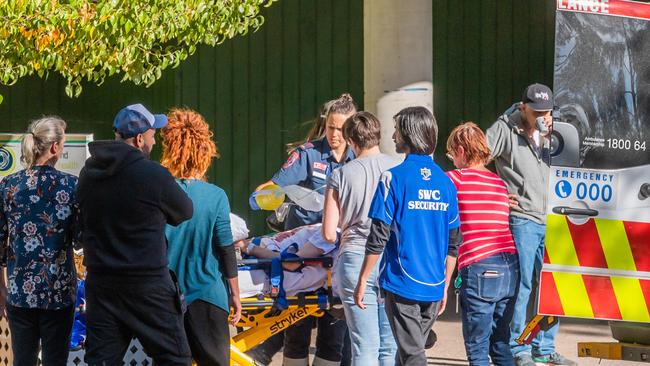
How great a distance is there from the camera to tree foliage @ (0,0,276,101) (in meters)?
8.05

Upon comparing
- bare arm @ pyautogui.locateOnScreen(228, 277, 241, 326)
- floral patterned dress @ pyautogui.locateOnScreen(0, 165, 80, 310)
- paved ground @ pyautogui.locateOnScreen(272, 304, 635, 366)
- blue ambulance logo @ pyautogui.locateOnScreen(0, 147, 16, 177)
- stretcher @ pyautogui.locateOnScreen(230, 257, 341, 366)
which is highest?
blue ambulance logo @ pyautogui.locateOnScreen(0, 147, 16, 177)

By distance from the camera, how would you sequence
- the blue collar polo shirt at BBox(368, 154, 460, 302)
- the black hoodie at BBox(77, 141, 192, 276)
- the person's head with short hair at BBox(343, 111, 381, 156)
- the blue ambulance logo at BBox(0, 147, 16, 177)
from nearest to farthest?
the black hoodie at BBox(77, 141, 192, 276), the blue collar polo shirt at BBox(368, 154, 460, 302), the person's head with short hair at BBox(343, 111, 381, 156), the blue ambulance logo at BBox(0, 147, 16, 177)

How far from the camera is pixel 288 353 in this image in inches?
311

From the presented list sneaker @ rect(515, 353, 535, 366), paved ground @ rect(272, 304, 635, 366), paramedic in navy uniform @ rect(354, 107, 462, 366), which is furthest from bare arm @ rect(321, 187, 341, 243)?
paved ground @ rect(272, 304, 635, 366)

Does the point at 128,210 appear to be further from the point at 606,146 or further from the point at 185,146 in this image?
the point at 606,146

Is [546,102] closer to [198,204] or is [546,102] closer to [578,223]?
[578,223]

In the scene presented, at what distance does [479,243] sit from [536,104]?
1.55m

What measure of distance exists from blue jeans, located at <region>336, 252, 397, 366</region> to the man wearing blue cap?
1.17m

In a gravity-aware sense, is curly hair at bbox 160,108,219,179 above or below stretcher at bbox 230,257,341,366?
above

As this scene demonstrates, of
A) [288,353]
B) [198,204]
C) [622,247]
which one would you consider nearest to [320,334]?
[288,353]

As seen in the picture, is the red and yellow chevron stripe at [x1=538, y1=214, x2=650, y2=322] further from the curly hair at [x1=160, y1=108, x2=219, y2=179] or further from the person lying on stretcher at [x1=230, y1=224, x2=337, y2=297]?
the curly hair at [x1=160, y1=108, x2=219, y2=179]

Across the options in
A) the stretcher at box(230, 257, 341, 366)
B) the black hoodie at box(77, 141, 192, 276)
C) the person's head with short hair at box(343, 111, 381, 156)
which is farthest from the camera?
the stretcher at box(230, 257, 341, 366)

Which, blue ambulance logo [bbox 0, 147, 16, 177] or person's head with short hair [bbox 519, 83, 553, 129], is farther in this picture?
blue ambulance logo [bbox 0, 147, 16, 177]

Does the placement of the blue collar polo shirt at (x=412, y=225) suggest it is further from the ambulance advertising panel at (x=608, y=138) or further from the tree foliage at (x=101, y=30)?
the tree foliage at (x=101, y=30)
